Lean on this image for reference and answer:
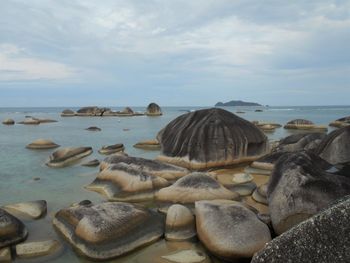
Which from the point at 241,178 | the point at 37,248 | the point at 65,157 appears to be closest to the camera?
the point at 37,248

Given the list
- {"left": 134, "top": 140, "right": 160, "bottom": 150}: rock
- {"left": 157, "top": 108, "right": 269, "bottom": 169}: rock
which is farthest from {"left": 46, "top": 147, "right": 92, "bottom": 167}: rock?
{"left": 134, "top": 140, "right": 160, "bottom": 150}: rock

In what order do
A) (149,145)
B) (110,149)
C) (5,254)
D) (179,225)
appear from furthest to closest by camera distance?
(149,145)
(110,149)
(179,225)
(5,254)

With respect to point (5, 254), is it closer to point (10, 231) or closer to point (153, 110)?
point (10, 231)

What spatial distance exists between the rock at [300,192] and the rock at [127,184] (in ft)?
11.2

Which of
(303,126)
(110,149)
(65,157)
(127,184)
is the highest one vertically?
(127,184)

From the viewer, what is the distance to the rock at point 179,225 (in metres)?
6.97


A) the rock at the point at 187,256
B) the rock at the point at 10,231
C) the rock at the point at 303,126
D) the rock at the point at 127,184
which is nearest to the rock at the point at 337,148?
the rock at the point at 127,184

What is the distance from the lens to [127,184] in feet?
32.4

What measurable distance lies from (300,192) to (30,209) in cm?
582

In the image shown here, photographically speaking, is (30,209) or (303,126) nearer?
(30,209)

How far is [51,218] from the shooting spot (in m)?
8.26

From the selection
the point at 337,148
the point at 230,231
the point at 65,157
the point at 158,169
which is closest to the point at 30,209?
the point at 158,169

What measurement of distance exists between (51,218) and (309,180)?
537 centimetres

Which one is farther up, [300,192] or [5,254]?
[300,192]
